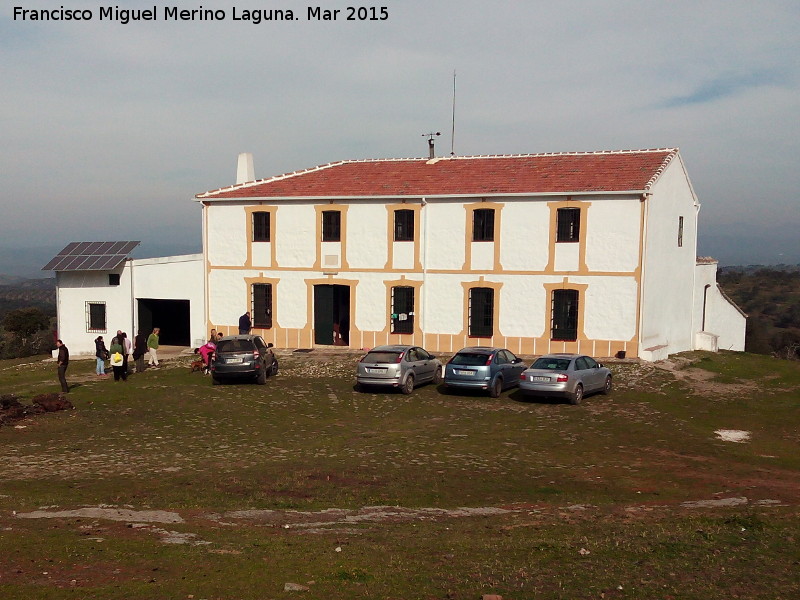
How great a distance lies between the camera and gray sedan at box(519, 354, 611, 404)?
21344 millimetres

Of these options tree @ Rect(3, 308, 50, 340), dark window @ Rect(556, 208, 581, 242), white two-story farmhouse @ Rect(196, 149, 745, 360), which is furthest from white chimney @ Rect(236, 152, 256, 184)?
tree @ Rect(3, 308, 50, 340)

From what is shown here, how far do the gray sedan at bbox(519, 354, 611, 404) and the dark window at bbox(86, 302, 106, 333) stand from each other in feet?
70.0

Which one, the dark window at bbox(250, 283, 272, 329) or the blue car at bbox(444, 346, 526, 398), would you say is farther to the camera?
the dark window at bbox(250, 283, 272, 329)

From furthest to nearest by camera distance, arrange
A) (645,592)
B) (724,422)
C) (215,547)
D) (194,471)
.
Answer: (724,422) < (194,471) < (215,547) < (645,592)

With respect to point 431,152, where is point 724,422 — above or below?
below

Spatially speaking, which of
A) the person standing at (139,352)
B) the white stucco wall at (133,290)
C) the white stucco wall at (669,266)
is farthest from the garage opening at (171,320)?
the white stucco wall at (669,266)

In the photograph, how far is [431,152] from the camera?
35.0 meters

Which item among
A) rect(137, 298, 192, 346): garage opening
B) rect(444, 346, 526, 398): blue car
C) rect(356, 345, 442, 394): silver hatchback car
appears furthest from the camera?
rect(137, 298, 192, 346): garage opening

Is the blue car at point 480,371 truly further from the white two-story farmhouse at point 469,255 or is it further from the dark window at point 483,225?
the dark window at point 483,225

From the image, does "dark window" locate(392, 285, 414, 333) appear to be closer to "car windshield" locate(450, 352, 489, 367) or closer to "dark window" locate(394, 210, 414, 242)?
"dark window" locate(394, 210, 414, 242)

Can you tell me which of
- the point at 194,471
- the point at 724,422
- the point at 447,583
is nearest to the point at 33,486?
the point at 194,471

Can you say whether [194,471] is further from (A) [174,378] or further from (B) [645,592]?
(A) [174,378]

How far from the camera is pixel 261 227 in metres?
32.9

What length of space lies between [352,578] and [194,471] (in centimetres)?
678
